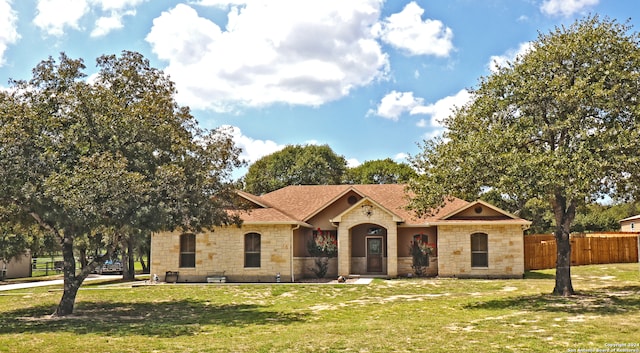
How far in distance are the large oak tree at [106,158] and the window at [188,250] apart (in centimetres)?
1171

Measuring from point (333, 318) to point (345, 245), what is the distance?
14.2 metres

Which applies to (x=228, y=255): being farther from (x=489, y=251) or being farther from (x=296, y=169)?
(x=296, y=169)

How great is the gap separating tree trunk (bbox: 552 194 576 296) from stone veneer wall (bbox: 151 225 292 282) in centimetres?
1334

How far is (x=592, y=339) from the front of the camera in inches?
474

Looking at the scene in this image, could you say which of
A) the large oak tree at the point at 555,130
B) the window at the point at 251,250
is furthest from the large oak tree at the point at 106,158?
the window at the point at 251,250

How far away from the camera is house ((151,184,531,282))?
97.7 ft

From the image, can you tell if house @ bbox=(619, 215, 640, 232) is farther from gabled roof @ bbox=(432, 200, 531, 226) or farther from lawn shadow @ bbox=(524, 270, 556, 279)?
gabled roof @ bbox=(432, 200, 531, 226)

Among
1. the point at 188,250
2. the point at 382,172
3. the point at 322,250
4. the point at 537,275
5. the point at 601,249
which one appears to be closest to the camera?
the point at 188,250

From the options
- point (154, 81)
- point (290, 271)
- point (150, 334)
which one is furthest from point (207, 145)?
point (290, 271)

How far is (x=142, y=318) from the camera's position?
17562 mm

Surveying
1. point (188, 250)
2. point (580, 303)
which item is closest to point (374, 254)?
point (188, 250)

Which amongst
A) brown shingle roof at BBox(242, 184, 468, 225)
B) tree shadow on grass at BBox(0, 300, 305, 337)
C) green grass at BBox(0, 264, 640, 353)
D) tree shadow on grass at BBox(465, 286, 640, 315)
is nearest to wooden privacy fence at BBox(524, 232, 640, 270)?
brown shingle roof at BBox(242, 184, 468, 225)

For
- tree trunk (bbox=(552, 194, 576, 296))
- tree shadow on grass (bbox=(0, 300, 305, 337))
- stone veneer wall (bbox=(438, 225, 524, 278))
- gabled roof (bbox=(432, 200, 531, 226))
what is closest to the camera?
tree shadow on grass (bbox=(0, 300, 305, 337))

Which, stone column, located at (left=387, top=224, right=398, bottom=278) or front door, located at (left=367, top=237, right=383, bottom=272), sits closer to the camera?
stone column, located at (left=387, top=224, right=398, bottom=278)
